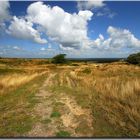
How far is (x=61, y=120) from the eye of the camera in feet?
29.9

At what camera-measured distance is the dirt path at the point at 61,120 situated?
25.9 feet

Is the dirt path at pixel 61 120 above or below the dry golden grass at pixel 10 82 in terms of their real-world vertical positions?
above

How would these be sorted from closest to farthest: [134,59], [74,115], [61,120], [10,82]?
[61,120], [74,115], [10,82], [134,59]

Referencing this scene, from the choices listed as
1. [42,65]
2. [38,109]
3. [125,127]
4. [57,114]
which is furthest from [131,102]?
[42,65]

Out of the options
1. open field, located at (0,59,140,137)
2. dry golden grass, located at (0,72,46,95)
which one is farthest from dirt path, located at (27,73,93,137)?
dry golden grass, located at (0,72,46,95)

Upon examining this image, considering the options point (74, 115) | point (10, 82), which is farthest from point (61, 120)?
point (10, 82)

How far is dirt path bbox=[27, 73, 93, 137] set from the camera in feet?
25.9

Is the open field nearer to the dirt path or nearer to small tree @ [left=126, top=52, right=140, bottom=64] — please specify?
the dirt path

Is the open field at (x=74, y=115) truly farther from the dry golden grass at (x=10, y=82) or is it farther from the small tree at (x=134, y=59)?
the small tree at (x=134, y=59)

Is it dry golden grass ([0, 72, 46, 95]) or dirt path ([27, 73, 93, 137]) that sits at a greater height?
dirt path ([27, 73, 93, 137])

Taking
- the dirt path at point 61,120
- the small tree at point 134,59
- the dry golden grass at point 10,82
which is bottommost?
the dry golden grass at point 10,82

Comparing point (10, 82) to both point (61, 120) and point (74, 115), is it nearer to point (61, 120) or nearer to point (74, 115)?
point (74, 115)

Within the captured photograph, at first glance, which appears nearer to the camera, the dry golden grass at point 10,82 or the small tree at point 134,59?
the dry golden grass at point 10,82

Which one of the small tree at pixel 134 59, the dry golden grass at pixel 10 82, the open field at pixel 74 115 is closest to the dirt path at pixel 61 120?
the open field at pixel 74 115
